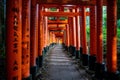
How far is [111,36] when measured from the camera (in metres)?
10.8

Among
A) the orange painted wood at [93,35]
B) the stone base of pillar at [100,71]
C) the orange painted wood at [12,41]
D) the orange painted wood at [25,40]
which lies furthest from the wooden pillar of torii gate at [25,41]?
the orange painted wood at [93,35]

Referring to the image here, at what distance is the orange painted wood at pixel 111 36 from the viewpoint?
10.7 meters

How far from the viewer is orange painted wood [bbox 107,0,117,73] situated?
35.0 feet

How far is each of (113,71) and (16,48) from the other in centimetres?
519

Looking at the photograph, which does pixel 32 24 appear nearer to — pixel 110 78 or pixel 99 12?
pixel 99 12

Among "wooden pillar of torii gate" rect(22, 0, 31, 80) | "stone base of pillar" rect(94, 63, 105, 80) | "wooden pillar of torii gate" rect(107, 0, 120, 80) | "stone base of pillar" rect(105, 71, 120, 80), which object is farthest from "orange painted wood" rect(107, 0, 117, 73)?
"wooden pillar of torii gate" rect(22, 0, 31, 80)

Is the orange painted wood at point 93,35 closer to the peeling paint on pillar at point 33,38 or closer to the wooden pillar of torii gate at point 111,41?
the peeling paint on pillar at point 33,38

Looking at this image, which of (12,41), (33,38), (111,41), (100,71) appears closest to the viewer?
(12,41)

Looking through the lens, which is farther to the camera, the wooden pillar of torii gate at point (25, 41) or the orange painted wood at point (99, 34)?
the orange painted wood at point (99, 34)

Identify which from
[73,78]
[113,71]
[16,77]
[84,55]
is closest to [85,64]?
[84,55]

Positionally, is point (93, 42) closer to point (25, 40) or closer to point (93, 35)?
point (93, 35)

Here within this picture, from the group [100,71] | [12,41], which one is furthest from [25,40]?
[100,71]

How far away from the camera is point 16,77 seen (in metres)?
6.52

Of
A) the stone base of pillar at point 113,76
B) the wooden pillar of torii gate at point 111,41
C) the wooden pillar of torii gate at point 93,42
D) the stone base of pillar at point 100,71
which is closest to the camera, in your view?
the stone base of pillar at point 113,76
